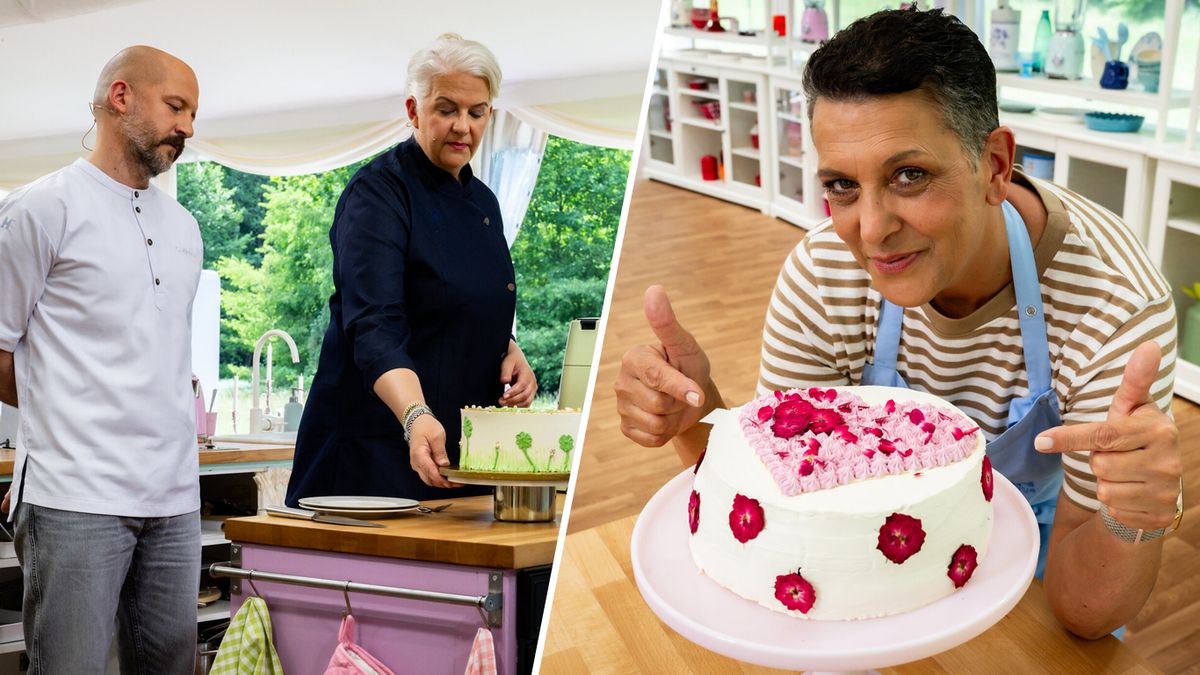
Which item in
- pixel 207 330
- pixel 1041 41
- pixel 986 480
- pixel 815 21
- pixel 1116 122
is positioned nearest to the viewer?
pixel 986 480

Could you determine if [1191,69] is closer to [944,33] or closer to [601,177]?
[601,177]

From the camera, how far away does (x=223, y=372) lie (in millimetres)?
1646

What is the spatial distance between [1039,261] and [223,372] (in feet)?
3.80

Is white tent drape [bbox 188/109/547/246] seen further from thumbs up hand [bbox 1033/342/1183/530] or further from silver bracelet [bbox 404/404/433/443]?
thumbs up hand [bbox 1033/342/1183/530]

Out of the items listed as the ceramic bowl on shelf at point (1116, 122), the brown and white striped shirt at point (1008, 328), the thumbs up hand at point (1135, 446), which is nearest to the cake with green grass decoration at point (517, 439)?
the brown and white striped shirt at point (1008, 328)

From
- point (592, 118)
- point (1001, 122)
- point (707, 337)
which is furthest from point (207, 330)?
point (1001, 122)

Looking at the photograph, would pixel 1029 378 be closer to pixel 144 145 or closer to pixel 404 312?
pixel 404 312

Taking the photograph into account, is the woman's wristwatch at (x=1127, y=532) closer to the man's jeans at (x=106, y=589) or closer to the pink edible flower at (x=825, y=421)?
the pink edible flower at (x=825, y=421)

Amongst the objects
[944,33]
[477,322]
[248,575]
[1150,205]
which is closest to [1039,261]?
[944,33]

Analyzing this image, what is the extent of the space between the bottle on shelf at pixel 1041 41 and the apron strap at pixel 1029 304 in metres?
2.80

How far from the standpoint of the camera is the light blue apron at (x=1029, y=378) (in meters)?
1.12

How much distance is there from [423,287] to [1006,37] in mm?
2922

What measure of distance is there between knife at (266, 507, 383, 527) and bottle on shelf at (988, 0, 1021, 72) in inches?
122

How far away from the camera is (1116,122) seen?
320cm
